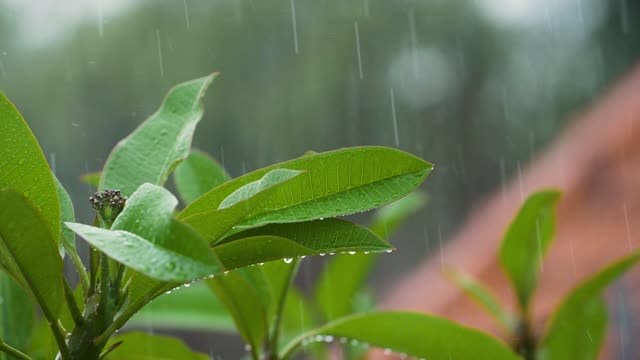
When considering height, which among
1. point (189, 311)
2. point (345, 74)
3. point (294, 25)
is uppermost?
point (294, 25)

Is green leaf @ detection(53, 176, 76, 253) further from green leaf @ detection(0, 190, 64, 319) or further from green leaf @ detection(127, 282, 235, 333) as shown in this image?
green leaf @ detection(127, 282, 235, 333)

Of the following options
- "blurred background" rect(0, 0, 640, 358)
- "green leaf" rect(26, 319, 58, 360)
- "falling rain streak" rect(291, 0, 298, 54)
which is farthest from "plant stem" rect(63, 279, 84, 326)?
"falling rain streak" rect(291, 0, 298, 54)

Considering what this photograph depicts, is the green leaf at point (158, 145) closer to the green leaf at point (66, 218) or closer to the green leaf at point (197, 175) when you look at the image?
the green leaf at point (66, 218)

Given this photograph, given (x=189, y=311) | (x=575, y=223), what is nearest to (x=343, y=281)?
(x=189, y=311)

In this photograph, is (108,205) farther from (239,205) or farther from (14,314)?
(14,314)

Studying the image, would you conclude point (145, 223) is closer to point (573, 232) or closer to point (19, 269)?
point (19, 269)

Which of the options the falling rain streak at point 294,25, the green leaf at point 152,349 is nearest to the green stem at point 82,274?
the green leaf at point 152,349
